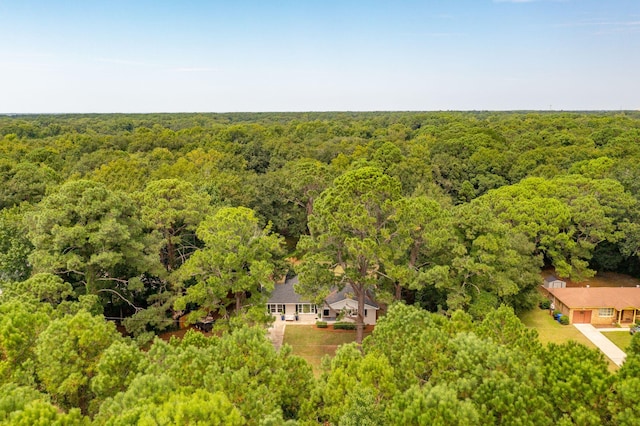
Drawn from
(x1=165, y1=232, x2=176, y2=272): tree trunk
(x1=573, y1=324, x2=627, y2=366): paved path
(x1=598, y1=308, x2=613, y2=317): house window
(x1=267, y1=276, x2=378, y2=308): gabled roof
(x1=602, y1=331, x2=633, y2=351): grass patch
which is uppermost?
(x1=165, y1=232, x2=176, y2=272): tree trunk

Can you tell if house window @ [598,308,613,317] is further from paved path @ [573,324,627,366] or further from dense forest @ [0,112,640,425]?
dense forest @ [0,112,640,425]

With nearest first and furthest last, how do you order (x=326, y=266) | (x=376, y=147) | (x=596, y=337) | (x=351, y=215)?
1. (x=351, y=215)
2. (x=326, y=266)
3. (x=596, y=337)
4. (x=376, y=147)


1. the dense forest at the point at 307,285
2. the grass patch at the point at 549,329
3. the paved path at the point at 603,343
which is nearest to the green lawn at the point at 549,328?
the grass patch at the point at 549,329

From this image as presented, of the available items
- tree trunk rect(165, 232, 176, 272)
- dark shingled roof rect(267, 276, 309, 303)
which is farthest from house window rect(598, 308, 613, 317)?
tree trunk rect(165, 232, 176, 272)

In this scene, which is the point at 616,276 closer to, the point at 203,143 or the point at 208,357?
the point at 208,357

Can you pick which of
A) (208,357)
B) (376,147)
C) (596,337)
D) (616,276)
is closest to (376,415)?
(208,357)

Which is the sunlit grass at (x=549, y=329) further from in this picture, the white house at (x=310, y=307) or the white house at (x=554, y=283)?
the white house at (x=310, y=307)
